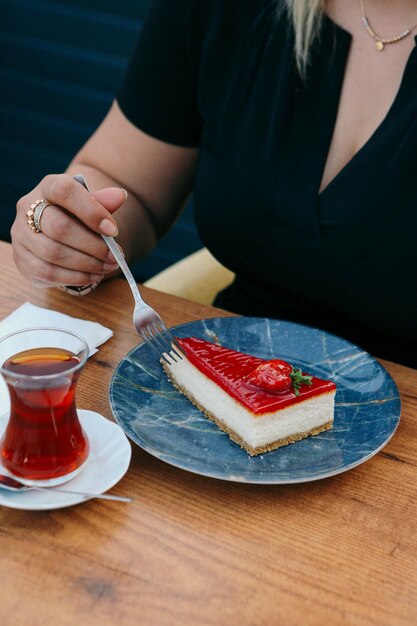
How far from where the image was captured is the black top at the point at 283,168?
1313 millimetres

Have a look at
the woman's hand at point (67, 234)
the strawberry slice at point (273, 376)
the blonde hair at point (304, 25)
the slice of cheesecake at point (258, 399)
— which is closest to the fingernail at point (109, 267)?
the woman's hand at point (67, 234)

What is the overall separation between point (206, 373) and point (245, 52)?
2.25ft

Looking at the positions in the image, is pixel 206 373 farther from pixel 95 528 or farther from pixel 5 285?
pixel 5 285

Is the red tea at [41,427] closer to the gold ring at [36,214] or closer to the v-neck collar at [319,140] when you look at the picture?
the gold ring at [36,214]

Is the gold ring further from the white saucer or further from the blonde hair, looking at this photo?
the blonde hair

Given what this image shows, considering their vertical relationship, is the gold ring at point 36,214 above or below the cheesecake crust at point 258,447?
above

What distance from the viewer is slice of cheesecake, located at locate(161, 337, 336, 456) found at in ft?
3.20

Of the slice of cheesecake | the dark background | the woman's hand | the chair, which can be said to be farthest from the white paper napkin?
the dark background

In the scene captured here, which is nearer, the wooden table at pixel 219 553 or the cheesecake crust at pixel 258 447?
the wooden table at pixel 219 553

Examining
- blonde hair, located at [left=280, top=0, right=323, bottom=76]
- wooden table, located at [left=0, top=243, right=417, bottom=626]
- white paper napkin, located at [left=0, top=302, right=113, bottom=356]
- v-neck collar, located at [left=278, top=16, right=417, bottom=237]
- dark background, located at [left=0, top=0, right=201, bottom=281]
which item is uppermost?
blonde hair, located at [left=280, top=0, right=323, bottom=76]

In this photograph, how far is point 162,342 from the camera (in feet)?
3.68

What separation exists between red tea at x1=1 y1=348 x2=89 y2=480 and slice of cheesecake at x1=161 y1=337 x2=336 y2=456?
21 cm

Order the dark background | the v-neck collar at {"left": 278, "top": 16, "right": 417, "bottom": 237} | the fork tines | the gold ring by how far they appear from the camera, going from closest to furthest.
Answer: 1. the fork tines
2. the gold ring
3. the v-neck collar at {"left": 278, "top": 16, "right": 417, "bottom": 237}
4. the dark background

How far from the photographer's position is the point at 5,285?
53.4 inches
